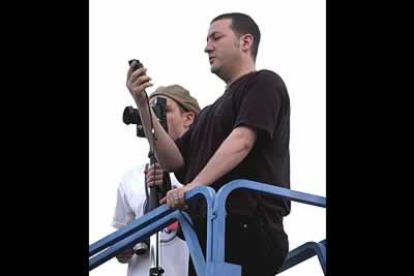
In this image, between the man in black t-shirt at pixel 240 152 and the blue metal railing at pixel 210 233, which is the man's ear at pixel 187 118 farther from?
the blue metal railing at pixel 210 233

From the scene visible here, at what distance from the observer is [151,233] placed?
607 centimetres

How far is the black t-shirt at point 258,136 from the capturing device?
590cm

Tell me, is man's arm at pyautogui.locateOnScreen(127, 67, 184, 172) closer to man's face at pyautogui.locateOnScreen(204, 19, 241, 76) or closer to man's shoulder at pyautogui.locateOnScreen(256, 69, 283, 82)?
man's face at pyautogui.locateOnScreen(204, 19, 241, 76)

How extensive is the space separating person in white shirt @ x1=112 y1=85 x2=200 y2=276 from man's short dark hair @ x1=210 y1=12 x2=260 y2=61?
582 mm

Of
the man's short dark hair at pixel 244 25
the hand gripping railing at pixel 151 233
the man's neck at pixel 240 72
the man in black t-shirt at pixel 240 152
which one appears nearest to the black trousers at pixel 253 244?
the man in black t-shirt at pixel 240 152

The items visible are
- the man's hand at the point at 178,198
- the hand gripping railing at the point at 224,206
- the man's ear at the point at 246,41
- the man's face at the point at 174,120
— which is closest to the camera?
the hand gripping railing at the point at 224,206

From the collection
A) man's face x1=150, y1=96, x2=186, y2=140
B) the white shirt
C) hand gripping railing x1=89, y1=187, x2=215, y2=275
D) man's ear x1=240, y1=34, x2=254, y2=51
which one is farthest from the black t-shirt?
man's face x1=150, y1=96, x2=186, y2=140

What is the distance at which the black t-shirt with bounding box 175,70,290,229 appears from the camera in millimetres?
5898

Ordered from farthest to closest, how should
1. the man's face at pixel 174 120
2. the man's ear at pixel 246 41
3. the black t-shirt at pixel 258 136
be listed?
1. the man's face at pixel 174 120
2. the man's ear at pixel 246 41
3. the black t-shirt at pixel 258 136
